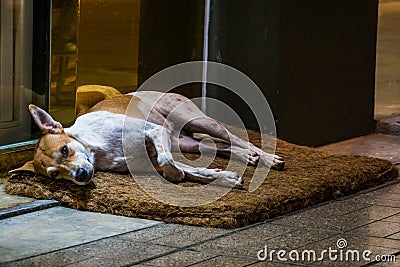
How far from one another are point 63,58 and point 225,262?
98.1 inches

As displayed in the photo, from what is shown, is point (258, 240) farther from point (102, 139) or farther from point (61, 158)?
point (102, 139)

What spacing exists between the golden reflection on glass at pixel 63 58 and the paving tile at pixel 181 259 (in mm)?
2162

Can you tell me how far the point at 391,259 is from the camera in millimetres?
4102

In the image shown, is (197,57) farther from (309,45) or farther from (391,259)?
(391,259)

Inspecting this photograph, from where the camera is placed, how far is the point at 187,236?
447 centimetres

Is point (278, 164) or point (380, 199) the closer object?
point (380, 199)

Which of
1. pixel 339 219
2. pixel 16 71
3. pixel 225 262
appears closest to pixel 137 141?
pixel 16 71

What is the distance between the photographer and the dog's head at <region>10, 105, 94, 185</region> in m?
5.11

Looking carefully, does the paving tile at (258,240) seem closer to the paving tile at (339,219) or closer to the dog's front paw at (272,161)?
the paving tile at (339,219)

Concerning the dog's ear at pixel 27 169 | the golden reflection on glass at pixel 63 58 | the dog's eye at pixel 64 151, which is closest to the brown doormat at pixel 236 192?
the dog's ear at pixel 27 169

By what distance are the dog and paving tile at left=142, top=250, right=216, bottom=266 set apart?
3.60ft

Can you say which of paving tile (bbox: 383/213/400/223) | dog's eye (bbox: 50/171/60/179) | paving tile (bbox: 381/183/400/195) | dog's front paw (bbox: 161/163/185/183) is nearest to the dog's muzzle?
dog's eye (bbox: 50/171/60/179)

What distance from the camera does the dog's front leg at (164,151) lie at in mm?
5379

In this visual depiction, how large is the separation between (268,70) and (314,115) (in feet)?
1.90
